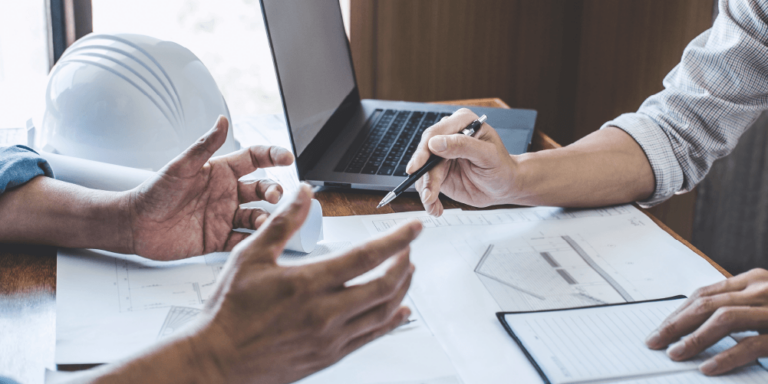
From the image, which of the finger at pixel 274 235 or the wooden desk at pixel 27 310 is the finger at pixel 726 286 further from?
the finger at pixel 274 235

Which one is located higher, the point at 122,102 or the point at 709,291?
the point at 122,102

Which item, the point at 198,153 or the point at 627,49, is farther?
the point at 627,49

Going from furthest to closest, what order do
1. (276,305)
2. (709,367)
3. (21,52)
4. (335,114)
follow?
(21,52)
(335,114)
(709,367)
(276,305)

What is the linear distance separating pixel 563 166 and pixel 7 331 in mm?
686

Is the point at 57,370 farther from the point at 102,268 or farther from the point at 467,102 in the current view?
the point at 467,102

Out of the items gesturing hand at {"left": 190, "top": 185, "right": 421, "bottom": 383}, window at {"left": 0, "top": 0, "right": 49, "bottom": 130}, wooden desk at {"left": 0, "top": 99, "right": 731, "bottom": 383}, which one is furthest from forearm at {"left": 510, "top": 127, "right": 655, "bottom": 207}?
window at {"left": 0, "top": 0, "right": 49, "bottom": 130}

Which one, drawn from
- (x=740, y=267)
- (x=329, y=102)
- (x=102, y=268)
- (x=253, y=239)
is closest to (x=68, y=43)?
(x=329, y=102)

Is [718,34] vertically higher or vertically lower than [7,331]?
higher

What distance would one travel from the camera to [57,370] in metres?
0.47

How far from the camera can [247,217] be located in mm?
681

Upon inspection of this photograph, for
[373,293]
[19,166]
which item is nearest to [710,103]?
[373,293]

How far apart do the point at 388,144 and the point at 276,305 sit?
25.2 inches

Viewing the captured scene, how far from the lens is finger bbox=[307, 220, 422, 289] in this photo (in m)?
0.38

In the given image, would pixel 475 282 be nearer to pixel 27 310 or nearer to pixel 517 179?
pixel 517 179
